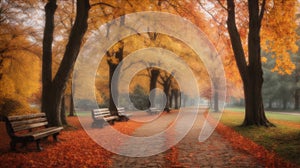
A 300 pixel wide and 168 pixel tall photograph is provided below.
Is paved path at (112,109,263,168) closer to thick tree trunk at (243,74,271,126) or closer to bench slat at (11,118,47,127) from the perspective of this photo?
bench slat at (11,118,47,127)

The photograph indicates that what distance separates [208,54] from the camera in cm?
3403

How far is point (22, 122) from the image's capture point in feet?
25.0

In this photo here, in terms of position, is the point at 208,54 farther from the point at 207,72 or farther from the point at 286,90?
the point at 286,90

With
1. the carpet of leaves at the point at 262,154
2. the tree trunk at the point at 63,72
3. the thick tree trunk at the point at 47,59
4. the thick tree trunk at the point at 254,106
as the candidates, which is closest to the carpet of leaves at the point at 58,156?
the tree trunk at the point at 63,72

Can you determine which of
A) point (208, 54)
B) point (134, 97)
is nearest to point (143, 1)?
point (208, 54)

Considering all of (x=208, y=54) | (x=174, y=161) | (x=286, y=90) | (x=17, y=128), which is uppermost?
(x=208, y=54)

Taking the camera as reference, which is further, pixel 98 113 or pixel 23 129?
pixel 98 113

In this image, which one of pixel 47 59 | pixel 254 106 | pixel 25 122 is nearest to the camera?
pixel 25 122

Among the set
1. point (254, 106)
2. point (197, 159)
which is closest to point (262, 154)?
point (197, 159)

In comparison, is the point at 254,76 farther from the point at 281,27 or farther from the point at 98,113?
the point at 98,113

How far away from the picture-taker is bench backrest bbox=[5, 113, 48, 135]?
7039 mm

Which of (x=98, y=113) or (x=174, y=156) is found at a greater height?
(x=98, y=113)

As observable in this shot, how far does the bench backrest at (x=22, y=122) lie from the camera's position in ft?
23.1

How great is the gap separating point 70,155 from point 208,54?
29.3m
